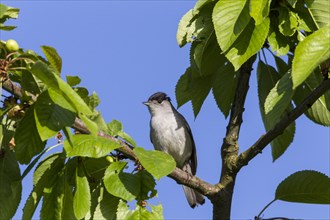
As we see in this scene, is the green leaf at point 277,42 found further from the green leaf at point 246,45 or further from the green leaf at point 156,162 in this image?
the green leaf at point 156,162

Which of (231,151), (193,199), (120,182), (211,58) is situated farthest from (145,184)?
(193,199)

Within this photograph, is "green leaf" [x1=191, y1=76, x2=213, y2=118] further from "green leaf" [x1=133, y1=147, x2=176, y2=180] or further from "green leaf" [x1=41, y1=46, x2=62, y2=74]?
"green leaf" [x1=41, y1=46, x2=62, y2=74]

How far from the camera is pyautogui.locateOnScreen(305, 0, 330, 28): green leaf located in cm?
344

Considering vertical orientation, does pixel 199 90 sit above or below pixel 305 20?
below

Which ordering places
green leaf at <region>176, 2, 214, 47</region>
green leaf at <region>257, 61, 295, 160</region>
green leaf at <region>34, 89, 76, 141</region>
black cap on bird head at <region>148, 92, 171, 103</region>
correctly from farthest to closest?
black cap on bird head at <region>148, 92, 171, 103</region>
green leaf at <region>257, 61, 295, 160</region>
green leaf at <region>176, 2, 214, 47</region>
green leaf at <region>34, 89, 76, 141</region>

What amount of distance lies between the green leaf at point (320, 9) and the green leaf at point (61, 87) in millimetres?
1611

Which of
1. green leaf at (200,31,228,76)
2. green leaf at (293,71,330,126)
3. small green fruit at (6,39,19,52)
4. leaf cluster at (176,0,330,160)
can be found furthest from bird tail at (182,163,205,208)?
small green fruit at (6,39,19,52)

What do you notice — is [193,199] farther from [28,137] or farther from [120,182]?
[28,137]

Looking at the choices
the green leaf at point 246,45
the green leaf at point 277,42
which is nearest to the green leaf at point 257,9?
the green leaf at point 246,45

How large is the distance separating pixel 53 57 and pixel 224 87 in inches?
59.6

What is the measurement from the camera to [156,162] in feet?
9.75

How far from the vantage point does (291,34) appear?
3406 mm

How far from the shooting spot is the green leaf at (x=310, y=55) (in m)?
2.33

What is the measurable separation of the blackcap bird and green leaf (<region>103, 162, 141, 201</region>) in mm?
4283
